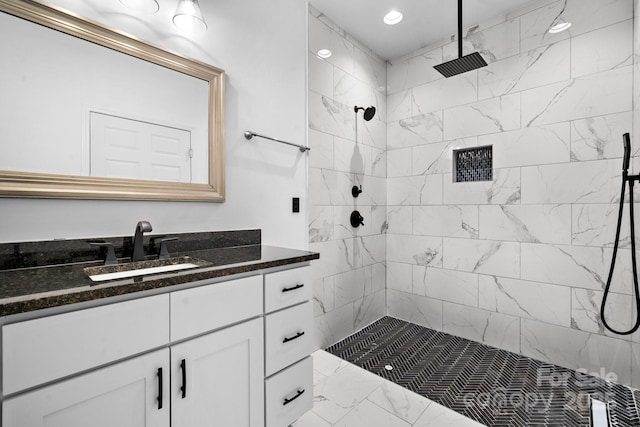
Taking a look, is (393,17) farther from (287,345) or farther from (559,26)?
(287,345)

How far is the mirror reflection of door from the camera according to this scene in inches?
54.2

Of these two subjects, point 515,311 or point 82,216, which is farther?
point 515,311

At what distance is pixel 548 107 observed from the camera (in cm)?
225

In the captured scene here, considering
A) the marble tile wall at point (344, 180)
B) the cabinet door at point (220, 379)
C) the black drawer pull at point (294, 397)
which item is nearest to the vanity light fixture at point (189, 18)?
the marble tile wall at point (344, 180)

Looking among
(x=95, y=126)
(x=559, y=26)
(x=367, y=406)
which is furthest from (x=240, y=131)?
(x=559, y=26)

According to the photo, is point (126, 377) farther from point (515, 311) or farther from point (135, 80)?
point (515, 311)

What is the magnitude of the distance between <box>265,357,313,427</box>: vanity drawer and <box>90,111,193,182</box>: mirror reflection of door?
1.14 meters

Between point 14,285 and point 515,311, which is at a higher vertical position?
point 14,285

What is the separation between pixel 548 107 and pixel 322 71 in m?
1.77

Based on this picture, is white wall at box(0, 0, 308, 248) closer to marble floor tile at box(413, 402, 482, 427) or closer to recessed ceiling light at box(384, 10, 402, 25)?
recessed ceiling light at box(384, 10, 402, 25)

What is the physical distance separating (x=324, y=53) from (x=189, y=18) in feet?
4.05

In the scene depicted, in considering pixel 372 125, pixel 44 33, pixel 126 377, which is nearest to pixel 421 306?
pixel 372 125

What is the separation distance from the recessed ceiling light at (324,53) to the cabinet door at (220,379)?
216cm

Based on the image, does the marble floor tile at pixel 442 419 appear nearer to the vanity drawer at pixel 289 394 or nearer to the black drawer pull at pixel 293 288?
the vanity drawer at pixel 289 394
